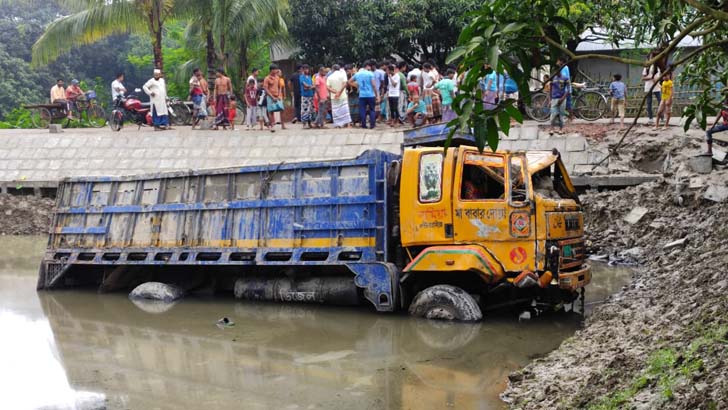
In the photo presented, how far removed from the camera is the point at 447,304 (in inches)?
378

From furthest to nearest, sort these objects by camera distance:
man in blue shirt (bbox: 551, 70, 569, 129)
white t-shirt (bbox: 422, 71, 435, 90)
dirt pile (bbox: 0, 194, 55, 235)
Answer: dirt pile (bbox: 0, 194, 55, 235) < white t-shirt (bbox: 422, 71, 435, 90) < man in blue shirt (bbox: 551, 70, 569, 129)

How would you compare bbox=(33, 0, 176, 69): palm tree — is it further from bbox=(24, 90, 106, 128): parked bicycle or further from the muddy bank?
the muddy bank

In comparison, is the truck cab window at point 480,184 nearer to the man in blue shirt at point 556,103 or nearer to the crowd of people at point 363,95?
the man in blue shirt at point 556,103

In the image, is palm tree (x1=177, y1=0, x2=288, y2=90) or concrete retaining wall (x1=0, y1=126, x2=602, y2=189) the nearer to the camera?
concrete retaining wall (x1=0, y1=126, x2=602, y2=189)

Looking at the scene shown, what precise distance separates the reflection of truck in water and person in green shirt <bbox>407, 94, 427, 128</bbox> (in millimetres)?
8207

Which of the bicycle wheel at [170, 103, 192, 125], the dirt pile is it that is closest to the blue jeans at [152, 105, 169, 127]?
the bicycle wheel at [170, 103, 192, 125]

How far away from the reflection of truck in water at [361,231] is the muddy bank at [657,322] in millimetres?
1171

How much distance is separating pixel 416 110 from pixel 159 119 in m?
7.54

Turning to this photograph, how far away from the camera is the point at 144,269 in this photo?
499 inches

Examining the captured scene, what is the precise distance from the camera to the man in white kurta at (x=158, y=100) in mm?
21125

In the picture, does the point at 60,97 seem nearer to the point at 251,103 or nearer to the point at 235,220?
the point at 251,103

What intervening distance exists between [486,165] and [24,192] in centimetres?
1522

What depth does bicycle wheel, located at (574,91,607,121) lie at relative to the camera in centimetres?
1809

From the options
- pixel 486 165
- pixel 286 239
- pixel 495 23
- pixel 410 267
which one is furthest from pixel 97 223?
pixel 495 23
